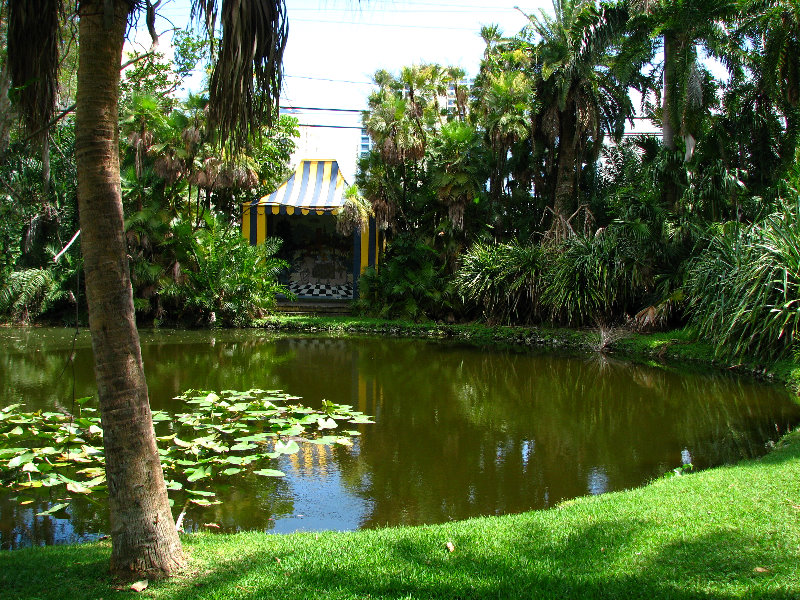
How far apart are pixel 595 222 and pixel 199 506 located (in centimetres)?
1623

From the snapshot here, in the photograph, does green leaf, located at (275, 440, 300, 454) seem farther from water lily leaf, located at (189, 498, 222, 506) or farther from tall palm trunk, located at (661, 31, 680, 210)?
tall palm trunk, located at (661, 31, 680, 210)

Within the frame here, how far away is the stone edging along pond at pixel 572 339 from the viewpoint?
1166 cm

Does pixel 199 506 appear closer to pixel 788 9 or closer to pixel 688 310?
pixel 688 310

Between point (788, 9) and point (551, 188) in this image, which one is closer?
point (788, 9)

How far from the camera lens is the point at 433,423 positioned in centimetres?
843

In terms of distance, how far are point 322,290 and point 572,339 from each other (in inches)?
426

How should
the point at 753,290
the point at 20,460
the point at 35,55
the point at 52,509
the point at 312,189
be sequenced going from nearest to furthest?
the point at 35,55 → the point at 52,509 → the point at 20,460 → the point at 753,290 → the point at 312,189

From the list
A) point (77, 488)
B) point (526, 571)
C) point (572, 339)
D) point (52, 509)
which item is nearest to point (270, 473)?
point (77, 488)

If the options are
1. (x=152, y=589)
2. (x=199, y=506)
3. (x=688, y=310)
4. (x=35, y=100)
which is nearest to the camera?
(x=152, y=589)

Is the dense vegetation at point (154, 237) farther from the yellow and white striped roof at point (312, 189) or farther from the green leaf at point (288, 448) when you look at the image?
the green leaf at point (288, 448)

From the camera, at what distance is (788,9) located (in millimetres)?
13969

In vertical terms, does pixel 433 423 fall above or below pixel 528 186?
below

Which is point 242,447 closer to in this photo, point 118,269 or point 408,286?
point 118,269

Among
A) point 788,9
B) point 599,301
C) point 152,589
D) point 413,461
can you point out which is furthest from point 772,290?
point 152,589
